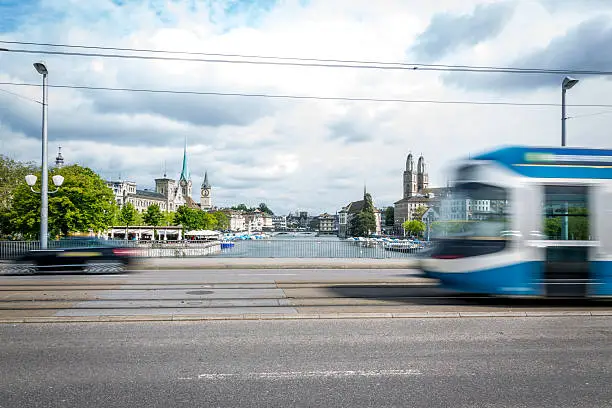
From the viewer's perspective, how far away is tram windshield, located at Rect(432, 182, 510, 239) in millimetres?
10922

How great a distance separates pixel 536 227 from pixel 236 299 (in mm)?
6859

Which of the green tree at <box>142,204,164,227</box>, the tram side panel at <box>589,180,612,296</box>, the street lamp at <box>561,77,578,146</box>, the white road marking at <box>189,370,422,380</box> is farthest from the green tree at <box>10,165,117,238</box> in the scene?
the green tree at <box>142,204,164,227</box>

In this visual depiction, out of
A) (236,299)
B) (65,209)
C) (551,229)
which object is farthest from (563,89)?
(65,209)

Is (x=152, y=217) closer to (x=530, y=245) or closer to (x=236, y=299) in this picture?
(x=236, y=299)

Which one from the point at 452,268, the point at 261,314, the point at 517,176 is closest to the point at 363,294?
the point at 452,268

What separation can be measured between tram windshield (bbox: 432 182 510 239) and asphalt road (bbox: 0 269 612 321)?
1626 millimetres

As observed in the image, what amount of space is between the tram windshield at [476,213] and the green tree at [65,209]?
161 ft

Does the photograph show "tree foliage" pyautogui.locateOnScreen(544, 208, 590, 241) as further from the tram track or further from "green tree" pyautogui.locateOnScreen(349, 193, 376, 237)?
"green tree" pyautogui.locateOnScreen(349, 193, 376, 237)

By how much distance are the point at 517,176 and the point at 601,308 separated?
3.43 m

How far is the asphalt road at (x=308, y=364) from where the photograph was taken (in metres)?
5.34

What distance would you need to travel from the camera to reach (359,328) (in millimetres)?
8797

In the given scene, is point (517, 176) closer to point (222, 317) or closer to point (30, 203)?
point (222, 317)

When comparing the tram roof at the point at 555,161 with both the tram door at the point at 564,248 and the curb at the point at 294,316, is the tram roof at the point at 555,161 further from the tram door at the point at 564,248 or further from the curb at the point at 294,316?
the curb at the point at 294,316

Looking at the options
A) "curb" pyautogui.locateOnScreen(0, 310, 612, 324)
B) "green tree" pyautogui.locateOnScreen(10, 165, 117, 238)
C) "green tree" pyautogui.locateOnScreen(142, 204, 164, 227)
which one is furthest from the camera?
"green tree" pyautogui.locateOnScreen(142, 204, 164, 227)
